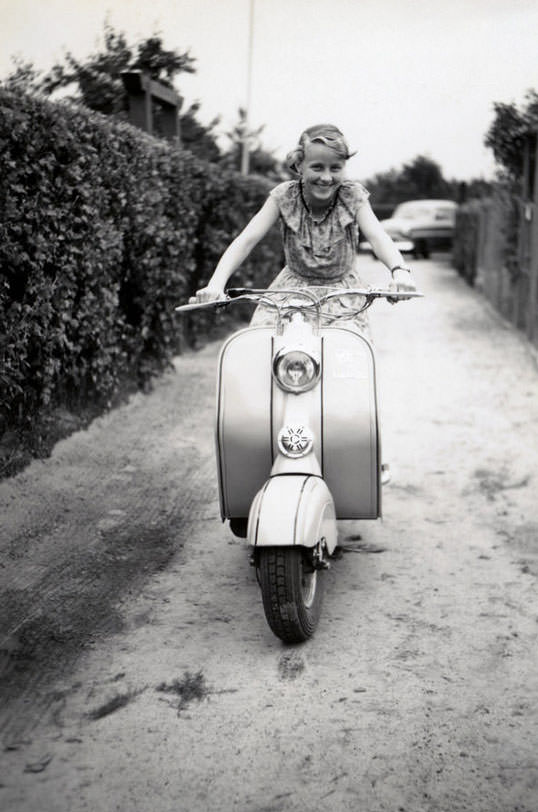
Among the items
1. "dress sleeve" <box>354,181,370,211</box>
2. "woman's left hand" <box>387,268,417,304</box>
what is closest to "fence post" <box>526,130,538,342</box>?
"dress sleeve" <box>354,181,370,211</box>

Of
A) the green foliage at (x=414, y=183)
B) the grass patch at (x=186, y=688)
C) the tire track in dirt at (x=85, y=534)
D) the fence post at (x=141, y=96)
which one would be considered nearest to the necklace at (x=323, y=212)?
the tire track in dirt at (x=85, y=534)

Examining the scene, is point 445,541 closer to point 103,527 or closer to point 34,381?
point 103,527

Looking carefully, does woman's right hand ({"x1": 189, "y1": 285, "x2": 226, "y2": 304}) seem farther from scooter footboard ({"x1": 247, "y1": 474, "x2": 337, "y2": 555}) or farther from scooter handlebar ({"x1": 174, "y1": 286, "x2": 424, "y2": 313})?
scooter footboard ({"x1": 247, "y1": 474, "x2": 337, "y2": 555})

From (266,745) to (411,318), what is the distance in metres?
10.6

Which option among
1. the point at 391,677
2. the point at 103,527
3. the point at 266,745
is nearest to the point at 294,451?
the point at 391,677

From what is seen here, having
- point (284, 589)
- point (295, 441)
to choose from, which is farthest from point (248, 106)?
point (284, 589)

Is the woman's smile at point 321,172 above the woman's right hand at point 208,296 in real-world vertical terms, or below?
above

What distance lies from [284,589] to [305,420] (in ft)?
2.21

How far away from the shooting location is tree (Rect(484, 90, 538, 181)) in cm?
1067

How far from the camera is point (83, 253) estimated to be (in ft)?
19.4

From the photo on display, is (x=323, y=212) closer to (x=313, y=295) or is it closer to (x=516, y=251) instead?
(x=313, y=295)

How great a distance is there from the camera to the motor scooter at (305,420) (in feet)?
12.1

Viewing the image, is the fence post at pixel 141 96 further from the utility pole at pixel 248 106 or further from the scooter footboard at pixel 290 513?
the scooter footboard at pixel 290 513

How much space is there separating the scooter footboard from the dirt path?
440 millimetres
